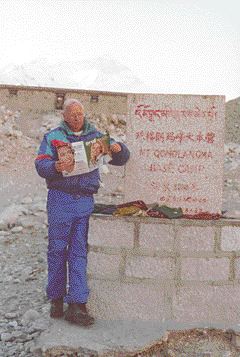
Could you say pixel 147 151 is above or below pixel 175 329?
above

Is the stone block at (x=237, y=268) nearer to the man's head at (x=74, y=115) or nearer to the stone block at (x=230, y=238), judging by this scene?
the stone block at (x=230, y=238)

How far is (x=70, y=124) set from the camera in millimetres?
4688

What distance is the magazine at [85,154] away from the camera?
14.8 feet

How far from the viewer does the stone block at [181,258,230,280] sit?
191 inches

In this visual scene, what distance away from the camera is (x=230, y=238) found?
4855 mm

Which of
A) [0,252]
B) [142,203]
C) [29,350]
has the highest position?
[142,203]

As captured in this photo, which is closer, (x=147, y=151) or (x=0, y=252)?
(x=147, y=151)

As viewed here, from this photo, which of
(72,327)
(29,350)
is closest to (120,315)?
(72,327)

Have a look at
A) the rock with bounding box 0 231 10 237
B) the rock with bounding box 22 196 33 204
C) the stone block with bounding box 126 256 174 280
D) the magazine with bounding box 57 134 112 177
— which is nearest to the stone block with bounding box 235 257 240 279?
the stone block with bounding box 126 256 174 280

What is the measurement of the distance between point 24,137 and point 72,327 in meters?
10.8

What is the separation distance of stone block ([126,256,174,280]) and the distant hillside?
1486 centimetres

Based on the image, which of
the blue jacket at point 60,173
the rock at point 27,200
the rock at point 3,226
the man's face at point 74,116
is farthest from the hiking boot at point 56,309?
the rock at point 27,200

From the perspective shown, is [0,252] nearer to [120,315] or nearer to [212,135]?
[120,315]

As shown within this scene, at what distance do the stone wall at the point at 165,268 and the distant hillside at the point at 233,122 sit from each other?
1476 centimetres
